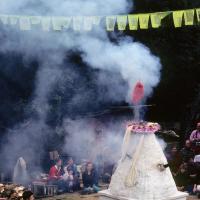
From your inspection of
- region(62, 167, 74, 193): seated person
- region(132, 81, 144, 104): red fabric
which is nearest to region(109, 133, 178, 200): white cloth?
region(132, 81, 144, 104): red fabric

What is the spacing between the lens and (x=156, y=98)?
1703 centimetres

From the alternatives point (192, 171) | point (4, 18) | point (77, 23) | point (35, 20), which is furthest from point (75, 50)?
point (192, 171)

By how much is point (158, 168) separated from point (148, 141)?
549mm

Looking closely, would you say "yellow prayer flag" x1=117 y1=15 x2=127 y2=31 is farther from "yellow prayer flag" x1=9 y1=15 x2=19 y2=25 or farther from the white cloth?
the white cloth

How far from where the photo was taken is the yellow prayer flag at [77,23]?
1216cm

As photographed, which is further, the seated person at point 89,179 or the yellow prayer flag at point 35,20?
the seated person at point 89,179

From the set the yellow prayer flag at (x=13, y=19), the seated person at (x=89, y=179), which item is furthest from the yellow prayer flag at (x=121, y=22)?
the seated person at (x=89, y=179)

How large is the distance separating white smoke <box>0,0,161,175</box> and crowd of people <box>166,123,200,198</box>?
2206 mm

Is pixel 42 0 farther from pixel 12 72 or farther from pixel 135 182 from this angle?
pixel 135 182

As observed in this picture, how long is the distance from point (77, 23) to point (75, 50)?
157 centimetres

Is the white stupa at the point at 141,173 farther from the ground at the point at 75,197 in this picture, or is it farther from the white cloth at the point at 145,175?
the ground at the point at 75,197

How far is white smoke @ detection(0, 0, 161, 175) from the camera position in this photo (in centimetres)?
987

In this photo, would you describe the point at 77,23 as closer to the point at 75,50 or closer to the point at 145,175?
the point at 75,50

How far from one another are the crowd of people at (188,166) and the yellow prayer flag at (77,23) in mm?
4705
